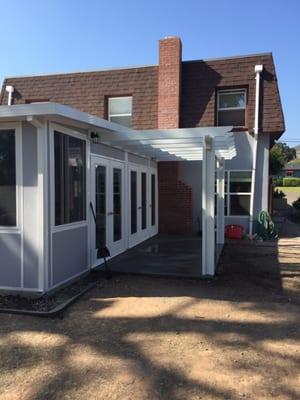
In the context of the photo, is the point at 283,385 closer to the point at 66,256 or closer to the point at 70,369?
the point at 70,369

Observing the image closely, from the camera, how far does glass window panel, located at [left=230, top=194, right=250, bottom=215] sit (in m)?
13.1

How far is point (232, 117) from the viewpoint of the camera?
1309cm

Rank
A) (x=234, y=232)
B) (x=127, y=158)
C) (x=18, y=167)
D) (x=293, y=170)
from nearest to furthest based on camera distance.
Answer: (x=18, y=167) → (x=127, y=158) → (x=234, y=232) → (x=293, y=170)

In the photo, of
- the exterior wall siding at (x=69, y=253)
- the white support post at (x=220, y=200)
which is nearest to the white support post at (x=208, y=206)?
the exterior wall siding at (x=69, y=253)

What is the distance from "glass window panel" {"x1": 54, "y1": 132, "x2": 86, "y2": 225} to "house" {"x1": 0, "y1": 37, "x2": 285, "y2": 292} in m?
0.03

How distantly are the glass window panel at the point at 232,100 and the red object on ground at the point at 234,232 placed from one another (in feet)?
12.7

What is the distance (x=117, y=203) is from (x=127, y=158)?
4.25 feet

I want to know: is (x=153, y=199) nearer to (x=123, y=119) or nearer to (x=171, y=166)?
(x=171, y=166)

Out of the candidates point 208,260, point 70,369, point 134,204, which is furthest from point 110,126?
point 70,369

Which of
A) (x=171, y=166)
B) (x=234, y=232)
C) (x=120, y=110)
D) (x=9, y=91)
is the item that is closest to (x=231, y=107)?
(x=171, y=166)

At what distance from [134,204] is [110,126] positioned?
142 inches

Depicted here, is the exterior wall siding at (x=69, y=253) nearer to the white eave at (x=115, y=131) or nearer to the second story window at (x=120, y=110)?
the white eave at (x=115, y=131)

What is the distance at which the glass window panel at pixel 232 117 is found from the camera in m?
13.0

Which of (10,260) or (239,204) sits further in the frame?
(239,204)
